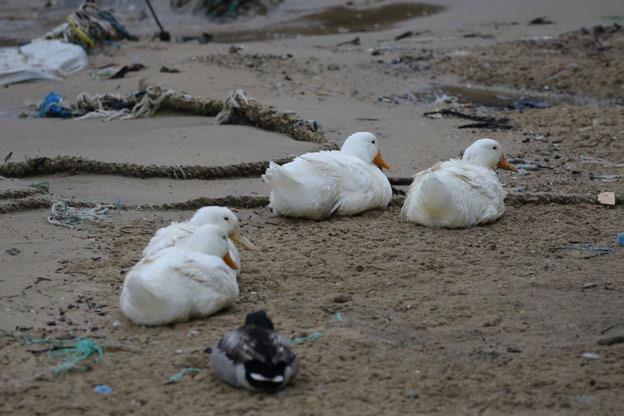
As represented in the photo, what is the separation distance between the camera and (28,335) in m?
4.88

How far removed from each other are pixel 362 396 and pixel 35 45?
9222mm

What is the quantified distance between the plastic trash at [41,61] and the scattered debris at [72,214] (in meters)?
5.15

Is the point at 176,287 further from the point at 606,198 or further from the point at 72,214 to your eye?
the point at 606,198

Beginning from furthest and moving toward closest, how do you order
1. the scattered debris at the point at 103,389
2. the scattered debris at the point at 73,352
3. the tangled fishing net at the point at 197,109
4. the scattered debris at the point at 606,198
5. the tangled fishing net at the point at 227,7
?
the tangled fishing net at the point at 227,7
the tangled fishing net at the point at 197,109
the scattered debris at the point at 606,198
the scattered debris at the point at 73,352
the scattered debris at the point at 103,389

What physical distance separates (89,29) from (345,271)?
8.39 metres

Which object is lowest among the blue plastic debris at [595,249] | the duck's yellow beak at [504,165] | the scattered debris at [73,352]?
the blue plastic debris at [595,249]

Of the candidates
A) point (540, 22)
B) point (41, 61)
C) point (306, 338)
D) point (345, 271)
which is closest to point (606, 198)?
point (345, 271)

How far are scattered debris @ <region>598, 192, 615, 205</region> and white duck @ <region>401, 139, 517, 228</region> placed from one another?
0.89 m

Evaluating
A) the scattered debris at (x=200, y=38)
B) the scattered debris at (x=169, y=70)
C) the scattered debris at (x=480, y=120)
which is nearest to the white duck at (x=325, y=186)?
the scattered debris at (x=480, y=120)

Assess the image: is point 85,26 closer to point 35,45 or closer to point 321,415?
point 35,45

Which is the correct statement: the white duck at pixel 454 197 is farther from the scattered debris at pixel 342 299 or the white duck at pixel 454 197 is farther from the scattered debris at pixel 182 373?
the scattered debris at pixel 182 373

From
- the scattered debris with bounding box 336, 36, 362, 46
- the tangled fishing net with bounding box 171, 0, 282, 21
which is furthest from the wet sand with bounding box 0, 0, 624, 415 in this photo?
the tangled fishing net with bounding box 171, 0, 282, 21

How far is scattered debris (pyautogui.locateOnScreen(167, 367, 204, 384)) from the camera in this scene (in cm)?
443

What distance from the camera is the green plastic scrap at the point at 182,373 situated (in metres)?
4.43
